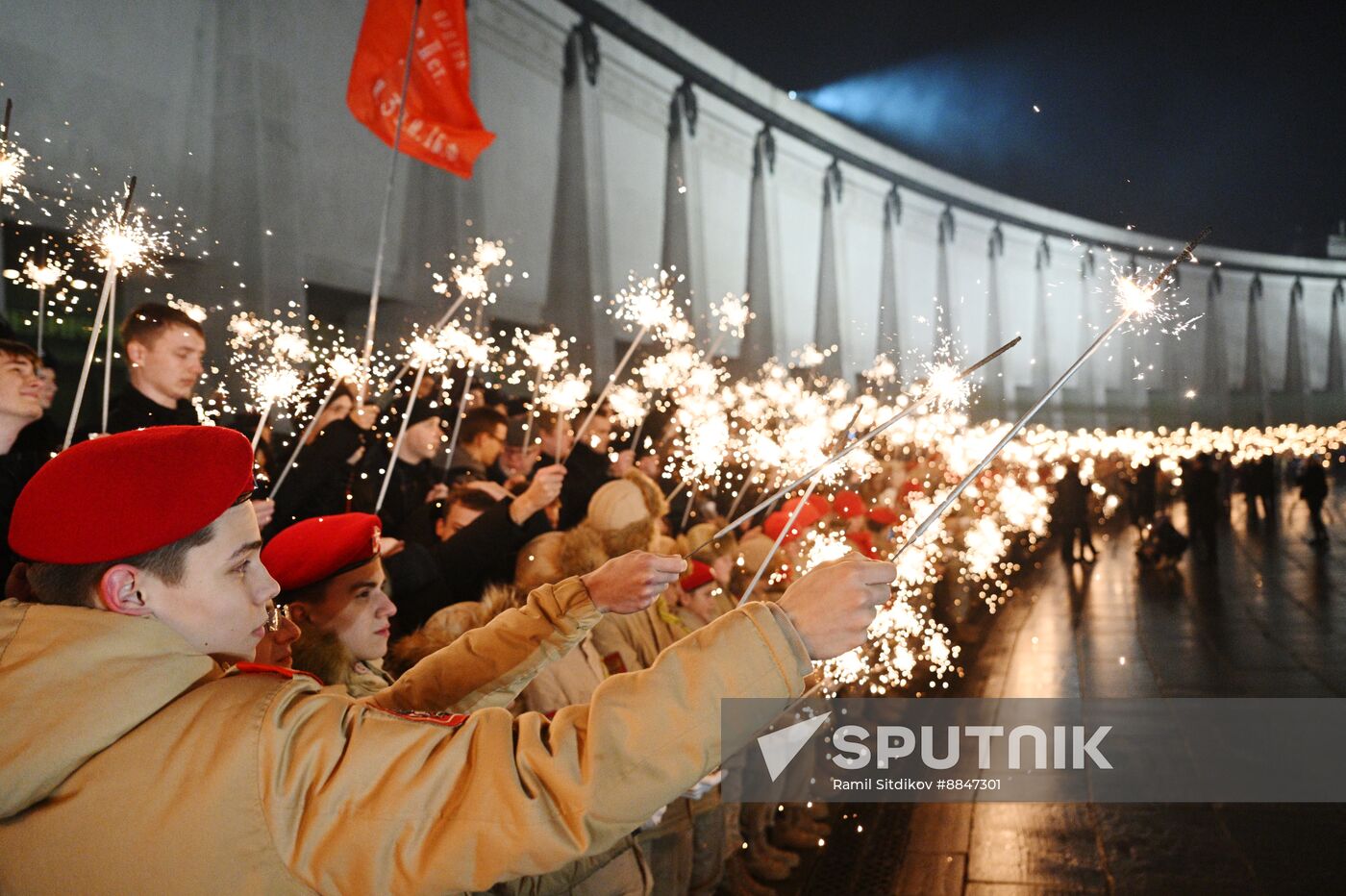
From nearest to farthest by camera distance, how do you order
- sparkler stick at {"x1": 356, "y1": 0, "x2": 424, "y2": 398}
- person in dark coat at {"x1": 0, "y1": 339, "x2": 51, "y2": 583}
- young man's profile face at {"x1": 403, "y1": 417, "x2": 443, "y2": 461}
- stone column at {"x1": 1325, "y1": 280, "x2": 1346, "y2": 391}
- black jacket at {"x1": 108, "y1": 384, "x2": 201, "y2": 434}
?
person in dark coat at {"x1": 0, "y1": 339, "x2": 51, "y2": 583} < black jacket at {"x1": 108, "y1": 384, "x2": 201, "y2": 434} < sparkler stick at {"x1": 356, "y1": 0, "x2": 424, "y2": 398} < young man's profile face at {"x1": 403, "y1": 417, "x2": 443, "y2": 461} < stone column at {"x1": 1325, "y1": 280, "x2": 1346, "y2": 391}

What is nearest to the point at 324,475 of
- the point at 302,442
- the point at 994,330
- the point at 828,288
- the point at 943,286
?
the point at 302,442

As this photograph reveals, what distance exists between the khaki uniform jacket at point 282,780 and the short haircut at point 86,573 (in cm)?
9

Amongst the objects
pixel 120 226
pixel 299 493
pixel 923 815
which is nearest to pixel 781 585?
pixel 923 815

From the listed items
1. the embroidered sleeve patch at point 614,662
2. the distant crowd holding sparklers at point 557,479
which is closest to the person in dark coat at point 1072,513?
the distant crowd holding sparklers at point 557,479

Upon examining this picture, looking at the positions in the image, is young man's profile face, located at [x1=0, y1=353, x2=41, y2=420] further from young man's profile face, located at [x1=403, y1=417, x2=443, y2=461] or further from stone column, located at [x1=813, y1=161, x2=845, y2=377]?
stone column, located at [x1=813, y1=161, x2=845, y2=377]

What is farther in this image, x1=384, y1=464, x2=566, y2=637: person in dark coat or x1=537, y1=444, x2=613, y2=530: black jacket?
x1=537, y1=444, x2=613, y2=530: black jacket

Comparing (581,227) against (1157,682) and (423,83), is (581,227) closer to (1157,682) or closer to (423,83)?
(423,83)

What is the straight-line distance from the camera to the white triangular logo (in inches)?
179

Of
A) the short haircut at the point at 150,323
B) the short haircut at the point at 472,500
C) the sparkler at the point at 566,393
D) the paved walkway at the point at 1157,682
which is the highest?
the sparkler at the point at 566,393

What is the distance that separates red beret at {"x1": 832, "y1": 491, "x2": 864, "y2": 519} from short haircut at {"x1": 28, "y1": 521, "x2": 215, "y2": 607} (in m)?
5.21

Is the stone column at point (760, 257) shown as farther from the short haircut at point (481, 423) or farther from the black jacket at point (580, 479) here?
the short haircut at point (481, 423)

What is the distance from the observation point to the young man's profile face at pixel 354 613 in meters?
2.65

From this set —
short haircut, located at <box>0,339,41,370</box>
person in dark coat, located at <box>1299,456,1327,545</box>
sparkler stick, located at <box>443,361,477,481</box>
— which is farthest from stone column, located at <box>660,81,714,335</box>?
short haircut, located at <box>0,339,41,370</box>

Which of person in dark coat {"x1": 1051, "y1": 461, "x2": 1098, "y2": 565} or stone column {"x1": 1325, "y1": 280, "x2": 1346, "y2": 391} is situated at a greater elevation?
stone column {"x1": 1325, "y1": 280, "x2": 1346, "y2": 391}
